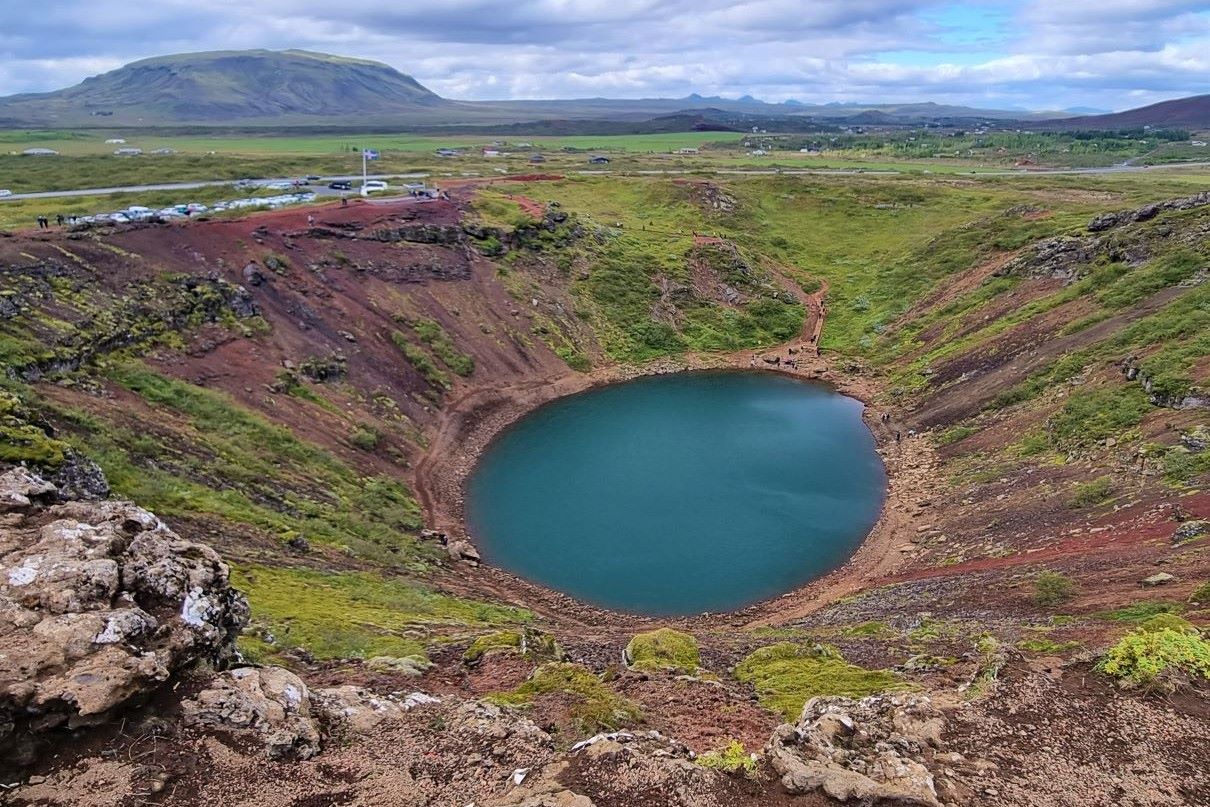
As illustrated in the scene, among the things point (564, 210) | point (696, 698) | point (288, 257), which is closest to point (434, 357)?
point (288, 257)

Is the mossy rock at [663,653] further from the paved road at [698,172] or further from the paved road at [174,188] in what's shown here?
the paved road at [174,188]

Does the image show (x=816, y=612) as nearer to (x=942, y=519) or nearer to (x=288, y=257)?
(x=942, y=519)

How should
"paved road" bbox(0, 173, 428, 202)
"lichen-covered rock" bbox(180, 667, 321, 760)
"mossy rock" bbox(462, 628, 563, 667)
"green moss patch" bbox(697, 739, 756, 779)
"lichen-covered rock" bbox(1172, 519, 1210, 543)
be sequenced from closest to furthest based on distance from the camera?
"lichen-covered rock" bbox(180, 667, 321, 760) → "green moss patch" bbox(697, 739, 756, 779) → "mossy rock" bbox(462, 628, 563, 667) → "lichen-covered rock" bbox(1172, 519, 1210, 543) → "paved road" bbox(0, 173, 428, 202)

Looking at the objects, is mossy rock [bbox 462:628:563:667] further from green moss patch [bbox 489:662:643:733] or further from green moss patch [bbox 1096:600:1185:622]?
green moss patch [bbox 1096:600:1185:622]

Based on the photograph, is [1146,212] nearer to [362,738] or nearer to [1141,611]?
[1141,611]

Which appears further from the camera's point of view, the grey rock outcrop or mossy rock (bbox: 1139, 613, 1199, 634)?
the grey rock outcrop

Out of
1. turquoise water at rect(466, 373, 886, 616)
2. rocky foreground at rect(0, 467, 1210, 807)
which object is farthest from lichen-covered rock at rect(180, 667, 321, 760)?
turquoise water at rect(466, 373, 886, 616)

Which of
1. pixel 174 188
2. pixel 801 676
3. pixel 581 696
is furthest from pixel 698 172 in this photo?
pixel 581 696
